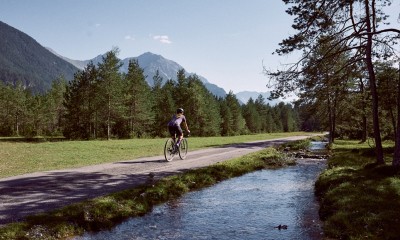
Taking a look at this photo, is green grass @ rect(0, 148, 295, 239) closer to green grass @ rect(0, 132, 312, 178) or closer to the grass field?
the grass field

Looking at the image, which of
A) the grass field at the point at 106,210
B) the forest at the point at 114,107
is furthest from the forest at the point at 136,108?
the grass field at the point at 106,210

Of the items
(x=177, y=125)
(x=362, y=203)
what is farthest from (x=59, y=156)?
(x=362, y=203)

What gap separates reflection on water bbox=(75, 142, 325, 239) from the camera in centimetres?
842

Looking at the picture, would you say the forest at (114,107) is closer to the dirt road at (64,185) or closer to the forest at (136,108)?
the forest at (136,108)

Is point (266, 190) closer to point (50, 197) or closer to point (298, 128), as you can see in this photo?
point (50, 197)

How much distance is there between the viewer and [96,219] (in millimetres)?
8781

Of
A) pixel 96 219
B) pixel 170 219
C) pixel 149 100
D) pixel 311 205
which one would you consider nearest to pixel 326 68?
pixel 311 205

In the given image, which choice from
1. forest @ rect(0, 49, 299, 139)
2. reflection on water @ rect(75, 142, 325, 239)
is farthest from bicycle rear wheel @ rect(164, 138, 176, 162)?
forest @ rect(0, 49, 299, 139)

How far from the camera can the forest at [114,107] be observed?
5712 cm

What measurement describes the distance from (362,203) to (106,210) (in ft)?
26.8

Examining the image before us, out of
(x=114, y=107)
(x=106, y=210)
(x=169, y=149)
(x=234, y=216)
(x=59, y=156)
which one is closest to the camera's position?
(x=106, y=210)

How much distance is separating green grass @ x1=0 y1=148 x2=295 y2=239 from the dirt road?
594 mm

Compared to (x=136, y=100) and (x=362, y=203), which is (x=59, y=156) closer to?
(x=362, y=203)

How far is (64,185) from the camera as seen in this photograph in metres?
11.5
